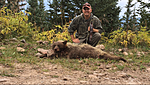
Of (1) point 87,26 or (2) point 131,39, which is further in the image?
(2) point 131,39

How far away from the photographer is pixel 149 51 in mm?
6383

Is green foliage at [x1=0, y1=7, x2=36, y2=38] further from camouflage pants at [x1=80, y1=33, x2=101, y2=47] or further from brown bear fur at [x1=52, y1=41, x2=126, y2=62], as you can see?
camouflage pants at [x1=80, y1=33, x2=101, y2=47]

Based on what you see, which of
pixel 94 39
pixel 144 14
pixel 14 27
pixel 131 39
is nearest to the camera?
pixel 94 39

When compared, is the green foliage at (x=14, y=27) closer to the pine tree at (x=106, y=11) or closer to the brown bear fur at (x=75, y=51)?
the brown bear fur at (x=75, y=51)

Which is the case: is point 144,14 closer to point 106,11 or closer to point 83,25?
point 106,11

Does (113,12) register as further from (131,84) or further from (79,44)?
(131,84)

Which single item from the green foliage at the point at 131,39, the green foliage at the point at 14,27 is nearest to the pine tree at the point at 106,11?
the green foliage at the point at 131,39

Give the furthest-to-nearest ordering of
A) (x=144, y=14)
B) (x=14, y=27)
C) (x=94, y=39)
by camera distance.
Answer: (x=144, y=14) < (x=14, y=27) < (x=94, y=39)

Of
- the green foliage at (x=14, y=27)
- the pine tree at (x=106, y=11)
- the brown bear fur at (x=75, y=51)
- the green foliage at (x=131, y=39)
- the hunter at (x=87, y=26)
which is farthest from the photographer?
the pine tree at (x=106, y=11)

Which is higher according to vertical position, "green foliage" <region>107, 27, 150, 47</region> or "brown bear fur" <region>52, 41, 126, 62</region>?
"green foliage" <region>107, 27, 150, 47</region>

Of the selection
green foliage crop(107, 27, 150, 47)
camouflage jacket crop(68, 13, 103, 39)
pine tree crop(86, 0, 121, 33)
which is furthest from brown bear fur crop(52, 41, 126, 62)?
pine tree crop(86, 0, 121, 33)

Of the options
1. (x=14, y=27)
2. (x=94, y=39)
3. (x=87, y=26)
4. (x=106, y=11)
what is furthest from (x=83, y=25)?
(x=106, y=11)

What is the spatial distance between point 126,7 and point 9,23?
6.10 m

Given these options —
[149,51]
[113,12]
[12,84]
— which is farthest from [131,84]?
[113,12]
